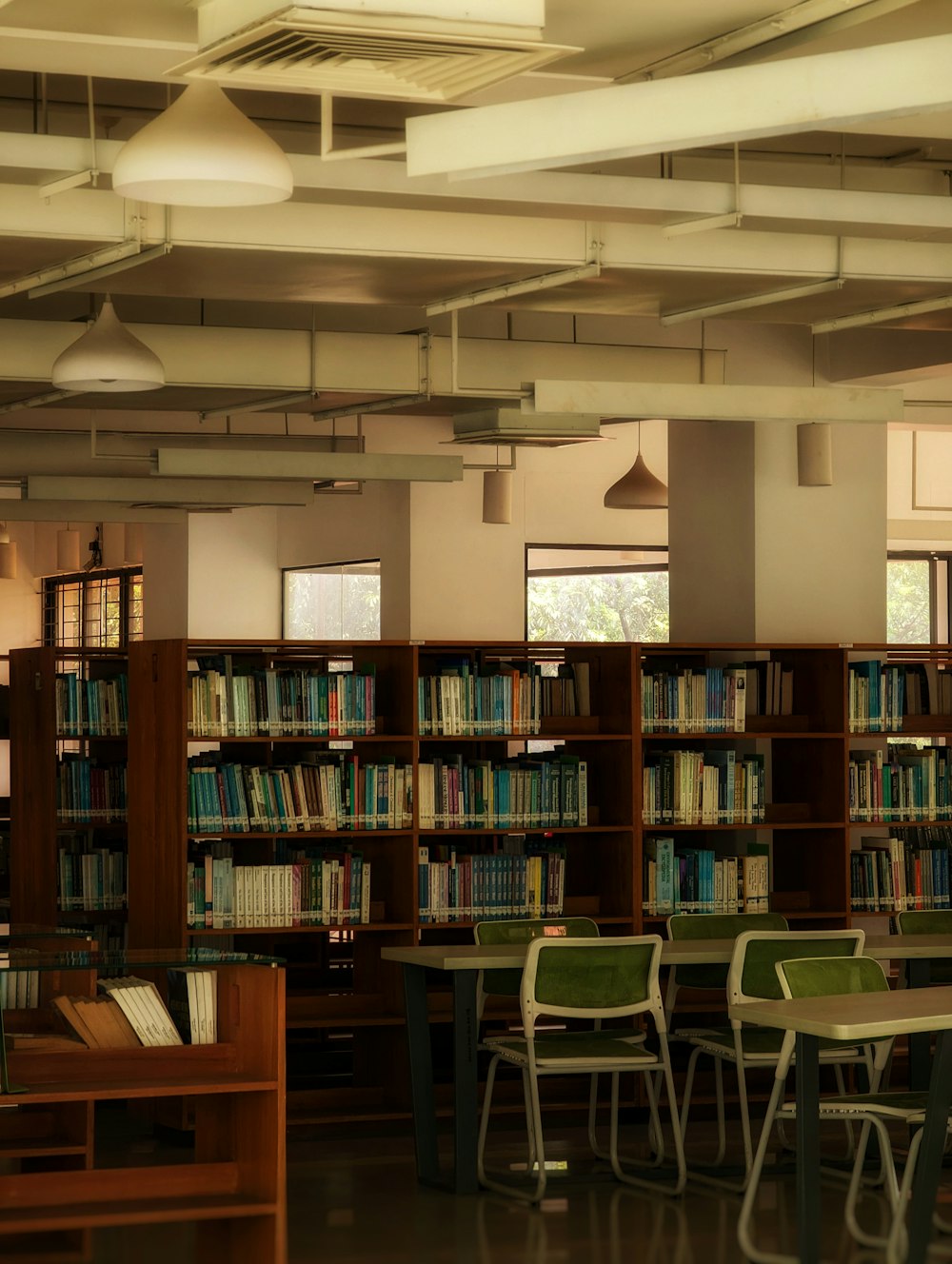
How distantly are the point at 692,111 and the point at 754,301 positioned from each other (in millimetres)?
3417

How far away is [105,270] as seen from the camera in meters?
6.22

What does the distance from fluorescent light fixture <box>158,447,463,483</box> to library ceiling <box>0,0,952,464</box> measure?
329 mm

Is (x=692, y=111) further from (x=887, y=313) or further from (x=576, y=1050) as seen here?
(x=576, y=1050)

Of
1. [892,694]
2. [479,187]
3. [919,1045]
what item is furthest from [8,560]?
[479,187]

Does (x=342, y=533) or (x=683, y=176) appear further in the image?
(x=342, y=533)

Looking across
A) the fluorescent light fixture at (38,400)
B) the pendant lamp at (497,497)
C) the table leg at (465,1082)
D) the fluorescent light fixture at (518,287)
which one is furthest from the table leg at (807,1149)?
Result: the pendant lamp at (497,497)

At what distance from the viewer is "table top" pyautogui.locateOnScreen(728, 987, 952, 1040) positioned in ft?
17.4

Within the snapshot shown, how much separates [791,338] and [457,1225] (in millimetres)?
5359

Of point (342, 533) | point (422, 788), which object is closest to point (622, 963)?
point (422, 788)

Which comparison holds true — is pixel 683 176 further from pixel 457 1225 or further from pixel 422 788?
pixel 457 1225

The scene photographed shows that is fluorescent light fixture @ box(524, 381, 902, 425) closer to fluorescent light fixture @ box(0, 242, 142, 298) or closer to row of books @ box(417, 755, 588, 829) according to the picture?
fluorescent light fixture @ box(0, 242, 142, 298)

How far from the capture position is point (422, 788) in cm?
839

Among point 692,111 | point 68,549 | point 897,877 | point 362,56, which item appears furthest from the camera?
point 68,549

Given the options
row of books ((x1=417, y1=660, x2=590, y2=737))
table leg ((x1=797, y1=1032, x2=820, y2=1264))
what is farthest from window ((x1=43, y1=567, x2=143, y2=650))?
table leg ((x1=797, y1=1032, x2=820, y2=1264))
